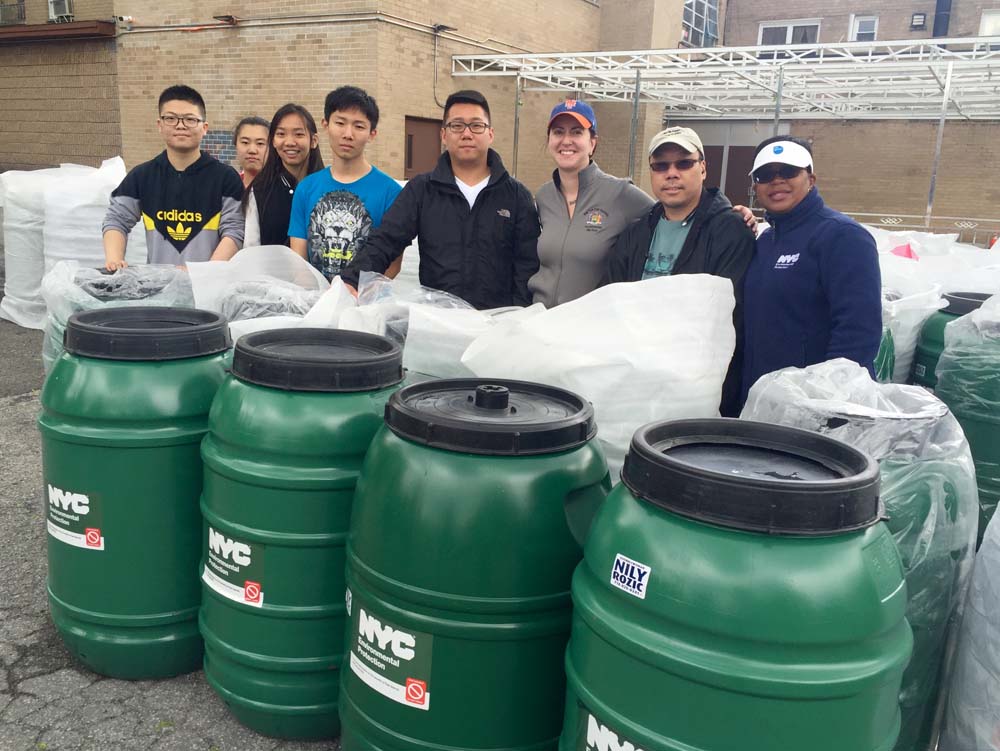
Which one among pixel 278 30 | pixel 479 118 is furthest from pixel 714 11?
pixel 479 118

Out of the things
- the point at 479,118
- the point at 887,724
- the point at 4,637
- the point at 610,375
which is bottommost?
the point at 4,637

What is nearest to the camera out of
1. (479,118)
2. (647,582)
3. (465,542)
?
(647,582)

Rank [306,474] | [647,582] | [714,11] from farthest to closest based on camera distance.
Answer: [714,11]
[306,474]
[647,582]

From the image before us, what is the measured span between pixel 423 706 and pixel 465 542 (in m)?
0.41

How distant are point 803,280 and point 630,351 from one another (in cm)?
105

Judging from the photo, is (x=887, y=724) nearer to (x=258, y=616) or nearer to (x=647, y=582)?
(x=647, y=582)

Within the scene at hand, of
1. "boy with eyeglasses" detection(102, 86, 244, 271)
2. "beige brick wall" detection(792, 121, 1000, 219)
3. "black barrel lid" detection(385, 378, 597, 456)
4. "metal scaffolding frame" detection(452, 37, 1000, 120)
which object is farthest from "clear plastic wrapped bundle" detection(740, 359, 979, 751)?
"beige brick wall" detection(792, 121, 1000, 219)

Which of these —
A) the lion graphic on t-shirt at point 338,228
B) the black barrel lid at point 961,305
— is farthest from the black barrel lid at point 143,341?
the black barrel lid at point 961,305

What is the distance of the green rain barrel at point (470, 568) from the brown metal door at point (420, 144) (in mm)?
11896

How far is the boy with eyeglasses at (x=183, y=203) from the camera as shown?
424 cm

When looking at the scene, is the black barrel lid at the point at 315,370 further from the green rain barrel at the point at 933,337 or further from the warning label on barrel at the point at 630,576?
A: the green rain barrel at the point at 933,337

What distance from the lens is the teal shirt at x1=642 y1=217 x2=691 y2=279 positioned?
3.21 m

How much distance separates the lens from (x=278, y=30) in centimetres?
1270

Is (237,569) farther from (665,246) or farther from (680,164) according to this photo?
(680,164)
